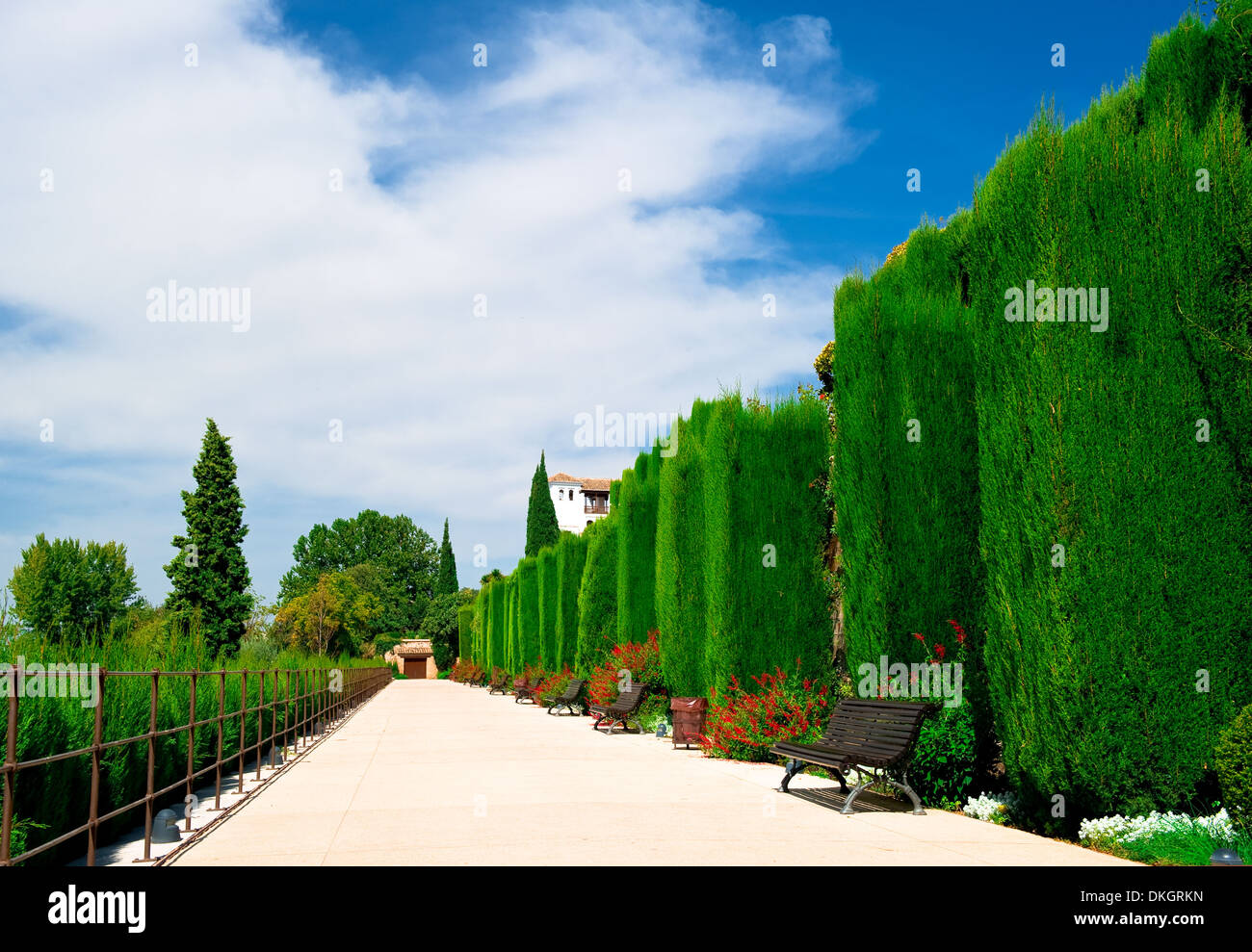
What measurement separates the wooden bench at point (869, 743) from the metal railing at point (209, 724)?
17.4 feet

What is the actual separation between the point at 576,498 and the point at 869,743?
93.0m

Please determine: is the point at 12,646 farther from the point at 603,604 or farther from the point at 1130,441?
the point at 603,604

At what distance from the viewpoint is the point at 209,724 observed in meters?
10.2

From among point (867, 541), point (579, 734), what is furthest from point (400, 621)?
point (867, 541)

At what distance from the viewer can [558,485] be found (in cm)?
10019

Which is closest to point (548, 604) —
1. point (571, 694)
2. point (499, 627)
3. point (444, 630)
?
point (571, 694)

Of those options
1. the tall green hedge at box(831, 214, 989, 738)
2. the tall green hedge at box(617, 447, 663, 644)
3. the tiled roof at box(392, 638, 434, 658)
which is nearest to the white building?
the tiled roof at box(392, 638, 434, 658)

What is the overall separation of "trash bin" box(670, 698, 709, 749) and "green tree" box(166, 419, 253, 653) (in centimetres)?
2821

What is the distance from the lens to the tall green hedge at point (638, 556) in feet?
68.0

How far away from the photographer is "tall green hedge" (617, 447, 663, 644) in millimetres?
20734

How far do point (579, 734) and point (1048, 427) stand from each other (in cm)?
1213
